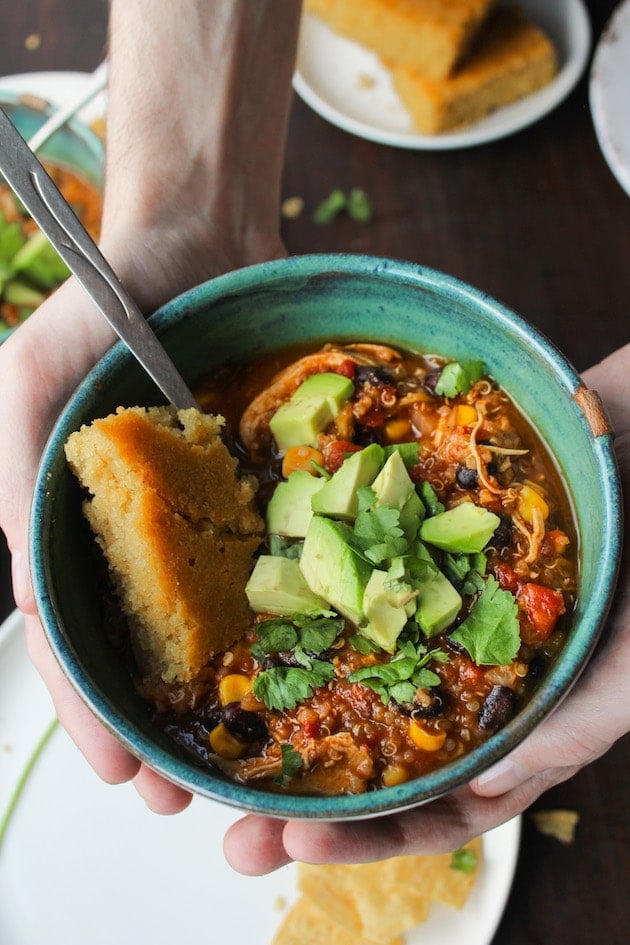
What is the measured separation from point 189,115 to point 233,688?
6.36 ft

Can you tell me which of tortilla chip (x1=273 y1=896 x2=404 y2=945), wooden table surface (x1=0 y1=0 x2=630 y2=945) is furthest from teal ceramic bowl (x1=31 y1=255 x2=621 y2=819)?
wooden table surface (x1=0 y1=0 x2=630 y2=945)

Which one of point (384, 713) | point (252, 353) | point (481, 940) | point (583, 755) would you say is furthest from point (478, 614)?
point (481, 940)

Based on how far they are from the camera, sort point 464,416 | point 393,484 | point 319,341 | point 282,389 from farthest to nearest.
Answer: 1. point 319,341
2. point 282,389
3. point 464,416
4. point 393,484

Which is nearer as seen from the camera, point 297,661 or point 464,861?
point 297,661

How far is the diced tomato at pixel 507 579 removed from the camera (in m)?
2.33

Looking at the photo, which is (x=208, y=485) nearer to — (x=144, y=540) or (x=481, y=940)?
(x=144, y=540)

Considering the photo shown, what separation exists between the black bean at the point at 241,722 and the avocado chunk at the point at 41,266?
8.07ft

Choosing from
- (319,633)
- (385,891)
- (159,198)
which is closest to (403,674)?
(319,633)

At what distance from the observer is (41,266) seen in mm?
4090

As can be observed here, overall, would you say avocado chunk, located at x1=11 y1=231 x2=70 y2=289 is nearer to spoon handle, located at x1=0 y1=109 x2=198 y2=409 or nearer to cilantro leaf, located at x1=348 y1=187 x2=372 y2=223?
cilantro leaf, located at x1=348 y1=187 x2=372 y2=223

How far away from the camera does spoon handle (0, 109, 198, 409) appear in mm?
2260

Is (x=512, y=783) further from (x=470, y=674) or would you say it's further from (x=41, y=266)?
(x=41, y=266)

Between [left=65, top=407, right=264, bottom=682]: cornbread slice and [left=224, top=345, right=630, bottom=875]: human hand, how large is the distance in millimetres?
568

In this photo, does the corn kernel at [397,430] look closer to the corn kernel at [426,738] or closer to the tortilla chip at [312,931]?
the corn kernel at [426,738]
